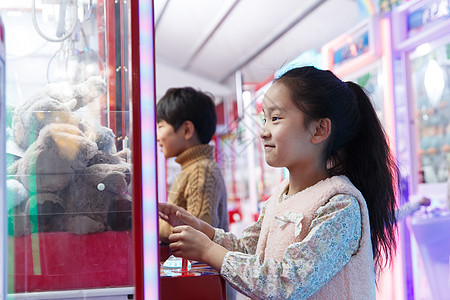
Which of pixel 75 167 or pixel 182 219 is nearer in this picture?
pixel 75 167

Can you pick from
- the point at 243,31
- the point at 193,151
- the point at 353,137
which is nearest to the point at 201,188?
the point at 193,151

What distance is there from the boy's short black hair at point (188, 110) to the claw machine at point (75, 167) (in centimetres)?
100

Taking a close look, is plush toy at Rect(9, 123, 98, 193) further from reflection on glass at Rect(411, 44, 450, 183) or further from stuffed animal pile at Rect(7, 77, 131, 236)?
reflection on glass at Rect(411, 44, 450, 183)

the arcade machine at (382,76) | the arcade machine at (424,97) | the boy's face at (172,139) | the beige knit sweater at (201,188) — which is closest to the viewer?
the beige knit sweater at (201,188)

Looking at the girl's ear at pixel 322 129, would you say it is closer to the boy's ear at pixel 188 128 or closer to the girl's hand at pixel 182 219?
the girl's hand at pixel 182 219

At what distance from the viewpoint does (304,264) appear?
38.5 inches

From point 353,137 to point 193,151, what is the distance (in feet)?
2.62

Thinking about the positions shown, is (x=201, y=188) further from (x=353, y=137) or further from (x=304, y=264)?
(x=304, y=264)

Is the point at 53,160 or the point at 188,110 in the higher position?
the point at 188,110

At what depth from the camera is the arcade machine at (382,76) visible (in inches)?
109

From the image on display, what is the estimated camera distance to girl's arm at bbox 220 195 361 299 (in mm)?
973

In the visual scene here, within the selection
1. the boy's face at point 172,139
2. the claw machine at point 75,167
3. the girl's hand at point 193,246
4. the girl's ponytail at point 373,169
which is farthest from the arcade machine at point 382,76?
the claw machine at point 75,167

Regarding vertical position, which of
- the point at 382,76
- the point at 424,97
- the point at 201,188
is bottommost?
the point at 201,188

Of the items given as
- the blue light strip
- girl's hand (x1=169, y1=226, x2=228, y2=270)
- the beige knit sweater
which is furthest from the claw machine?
the beige knit sweater
